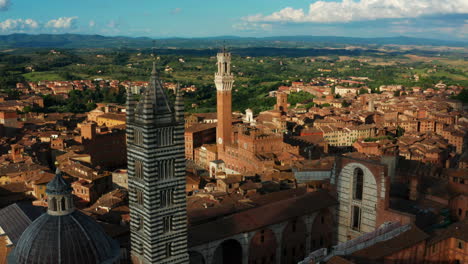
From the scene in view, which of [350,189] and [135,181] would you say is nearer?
[135,181]

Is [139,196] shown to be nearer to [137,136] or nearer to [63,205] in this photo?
[137,136]

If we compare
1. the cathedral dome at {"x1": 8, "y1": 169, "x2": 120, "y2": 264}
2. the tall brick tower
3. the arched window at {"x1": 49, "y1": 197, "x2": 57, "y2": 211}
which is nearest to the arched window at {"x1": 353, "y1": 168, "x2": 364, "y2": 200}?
the cathedral dome at {"x1": 8, "y1": 169, "x2": 120, "y2": 264}

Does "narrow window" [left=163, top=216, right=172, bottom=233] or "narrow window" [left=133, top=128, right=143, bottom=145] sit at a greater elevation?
"narrow window" [left=133, top=128, right=143, bottom=145]

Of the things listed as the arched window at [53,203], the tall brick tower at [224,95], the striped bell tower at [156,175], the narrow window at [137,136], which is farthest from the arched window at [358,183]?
the tall brick tower at [224,95]

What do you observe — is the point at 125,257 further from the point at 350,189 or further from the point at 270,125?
the point at 270,125

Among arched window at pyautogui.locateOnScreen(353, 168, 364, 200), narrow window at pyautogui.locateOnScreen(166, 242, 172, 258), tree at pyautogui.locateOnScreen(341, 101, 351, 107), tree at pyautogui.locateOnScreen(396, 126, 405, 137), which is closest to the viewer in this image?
narrow window at pyautogui.locateOnScreen(166, 242, 172, 258)

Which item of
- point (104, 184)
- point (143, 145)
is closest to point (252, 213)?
point (143, 145)

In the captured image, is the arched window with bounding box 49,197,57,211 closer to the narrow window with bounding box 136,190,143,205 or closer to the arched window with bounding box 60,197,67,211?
the arched window with bounding box 60,197,67,211
